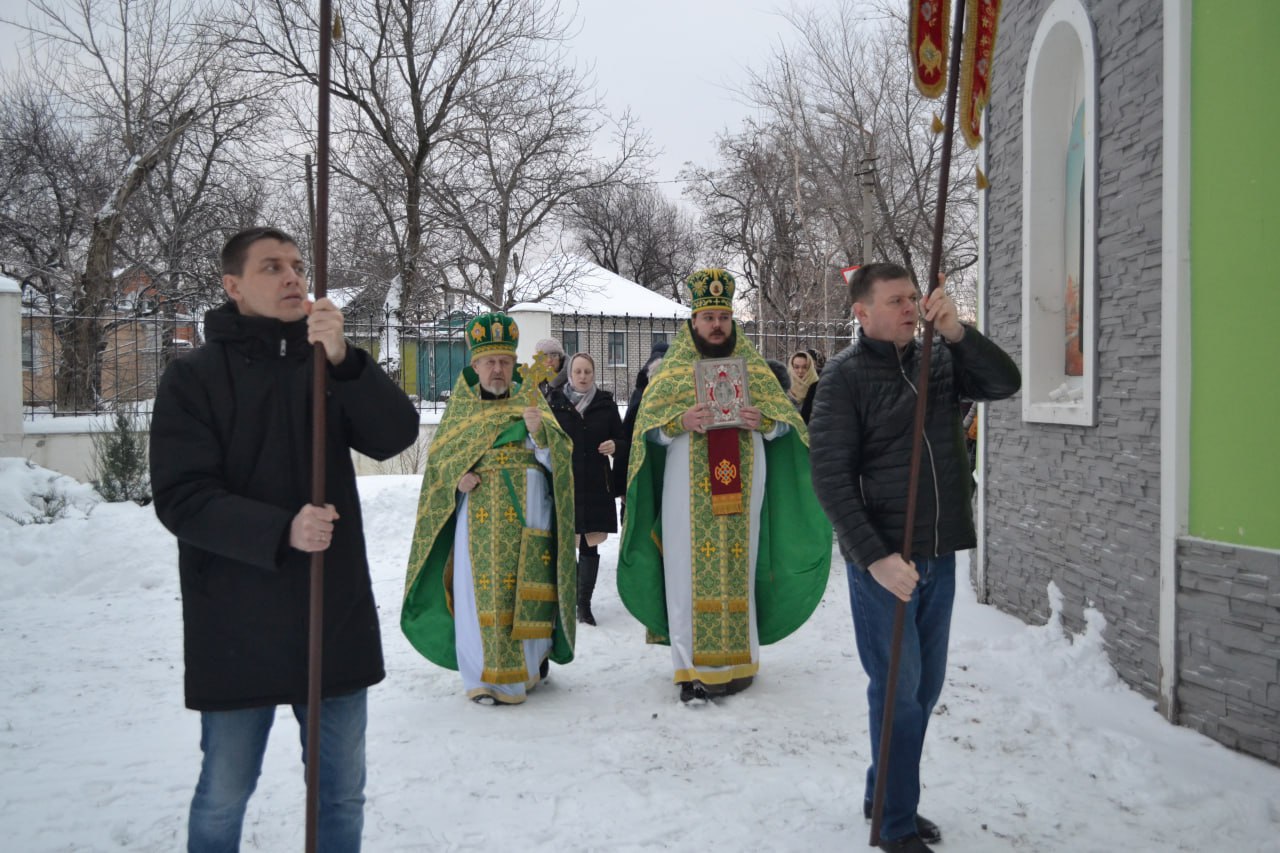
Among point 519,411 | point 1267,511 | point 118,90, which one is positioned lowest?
point 1267,511

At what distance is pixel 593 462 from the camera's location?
7902 mm

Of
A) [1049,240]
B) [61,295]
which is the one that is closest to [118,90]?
[61,295]

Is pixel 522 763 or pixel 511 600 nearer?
pixel 522 763

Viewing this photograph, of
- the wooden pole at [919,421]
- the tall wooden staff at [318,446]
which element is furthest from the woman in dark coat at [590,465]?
the tall wooden staff at [318,446]

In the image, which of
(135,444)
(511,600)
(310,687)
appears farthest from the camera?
(135,444)

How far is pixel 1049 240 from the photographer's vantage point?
668cm

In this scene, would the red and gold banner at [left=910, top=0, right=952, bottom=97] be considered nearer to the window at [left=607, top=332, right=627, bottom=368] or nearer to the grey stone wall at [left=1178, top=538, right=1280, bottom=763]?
the grey stone wall at [left=1178, top=538, right=1280, bottom=763]

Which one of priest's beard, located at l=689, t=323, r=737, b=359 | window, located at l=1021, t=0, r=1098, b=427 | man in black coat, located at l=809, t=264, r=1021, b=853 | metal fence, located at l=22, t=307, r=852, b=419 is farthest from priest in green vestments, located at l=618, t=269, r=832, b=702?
metal fence, located at l=22, t=307, r=852, b=419

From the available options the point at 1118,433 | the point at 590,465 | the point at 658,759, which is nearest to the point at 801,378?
the point at 590,465

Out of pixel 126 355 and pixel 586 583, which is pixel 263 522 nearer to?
pixel 586 583

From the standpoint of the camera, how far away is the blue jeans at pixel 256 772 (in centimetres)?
267

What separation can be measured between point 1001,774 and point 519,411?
3.26 m

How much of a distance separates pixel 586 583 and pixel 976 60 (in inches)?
209

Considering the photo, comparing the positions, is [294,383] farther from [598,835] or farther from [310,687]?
[598,835]
